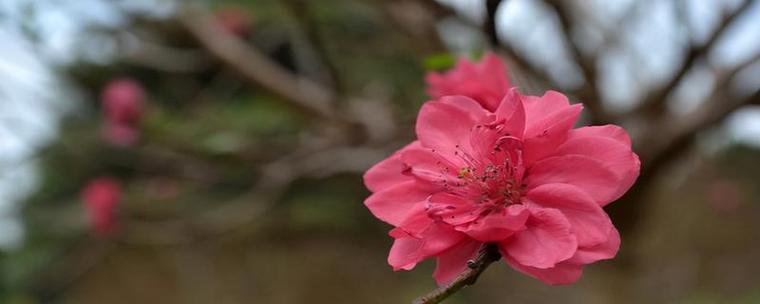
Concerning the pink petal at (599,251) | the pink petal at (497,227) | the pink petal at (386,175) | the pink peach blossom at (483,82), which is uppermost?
the pink peach blossom at (483,82)

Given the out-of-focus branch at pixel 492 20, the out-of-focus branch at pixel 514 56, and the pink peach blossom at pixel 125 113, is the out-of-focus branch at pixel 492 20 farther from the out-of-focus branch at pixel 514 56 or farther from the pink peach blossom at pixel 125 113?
the pink peach blossom at pixel 125 113

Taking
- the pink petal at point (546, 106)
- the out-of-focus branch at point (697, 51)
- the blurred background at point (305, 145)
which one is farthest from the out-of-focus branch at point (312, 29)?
the pink petal at point (546, 106)

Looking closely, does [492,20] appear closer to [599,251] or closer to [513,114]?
[513,114]

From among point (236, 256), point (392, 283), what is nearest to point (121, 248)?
point (236, 256)

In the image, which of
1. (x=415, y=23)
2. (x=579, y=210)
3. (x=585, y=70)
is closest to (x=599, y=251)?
(x=579, y=210)

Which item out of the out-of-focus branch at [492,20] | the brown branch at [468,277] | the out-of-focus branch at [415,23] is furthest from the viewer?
the out-of-focus branch at [415,23]

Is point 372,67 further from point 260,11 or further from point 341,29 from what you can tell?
point 260,11

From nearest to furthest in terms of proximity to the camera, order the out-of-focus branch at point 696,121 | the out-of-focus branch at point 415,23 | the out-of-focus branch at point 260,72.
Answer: the out-of-focus branch at point 696,121 < the out-of-focus branch at point 415,23 < the out-of-focus branch at point 260,72
